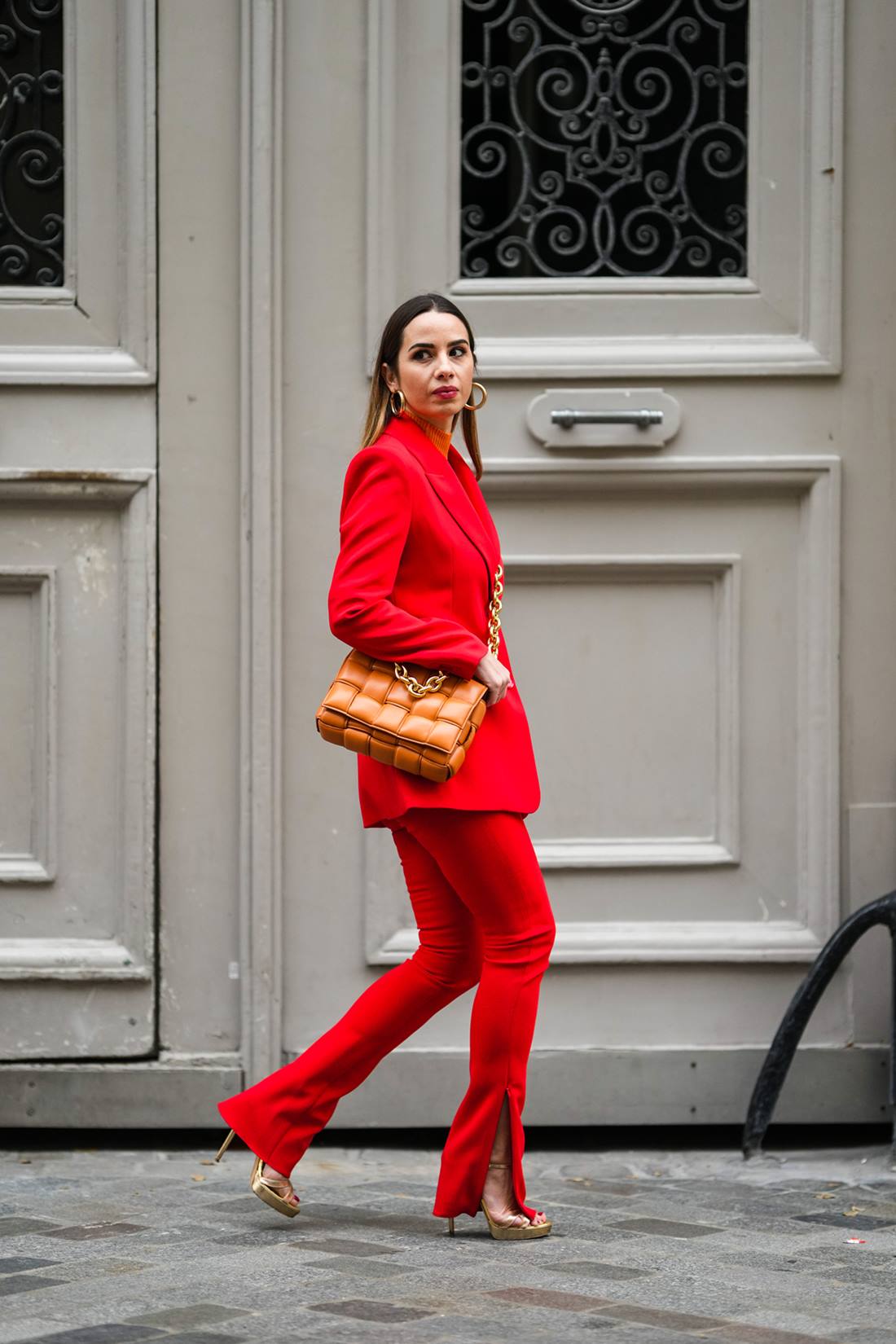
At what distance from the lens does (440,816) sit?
10.9ft

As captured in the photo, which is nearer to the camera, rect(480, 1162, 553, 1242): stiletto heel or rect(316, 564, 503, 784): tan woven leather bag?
rect(316, 564, 503, 784): tan woven leather bag

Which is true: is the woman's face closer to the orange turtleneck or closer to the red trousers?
the orange turtleneck

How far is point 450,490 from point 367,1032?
1.00m

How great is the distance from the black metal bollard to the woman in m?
0.87

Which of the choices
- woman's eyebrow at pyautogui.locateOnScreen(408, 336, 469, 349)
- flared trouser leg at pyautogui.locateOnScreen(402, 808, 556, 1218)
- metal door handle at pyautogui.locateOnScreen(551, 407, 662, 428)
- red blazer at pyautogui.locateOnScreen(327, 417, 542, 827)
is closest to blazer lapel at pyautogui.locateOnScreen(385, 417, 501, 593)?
red blazer at pyautogui.locateOnScreen(327, 417, 542, 827)

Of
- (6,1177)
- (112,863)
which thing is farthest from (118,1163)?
(112,863)

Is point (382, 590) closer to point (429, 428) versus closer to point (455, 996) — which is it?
point (429, 428)

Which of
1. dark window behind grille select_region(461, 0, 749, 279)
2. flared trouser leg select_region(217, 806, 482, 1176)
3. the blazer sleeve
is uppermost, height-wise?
dark window behind grille select_region(461, 0, 749, 279)

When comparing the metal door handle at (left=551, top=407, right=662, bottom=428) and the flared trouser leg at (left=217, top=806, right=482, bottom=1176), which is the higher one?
the metal door handle at (left=551, top=407, right=662, bottom=428)

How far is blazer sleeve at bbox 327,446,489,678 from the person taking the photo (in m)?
3.25

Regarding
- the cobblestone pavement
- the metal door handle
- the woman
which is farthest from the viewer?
the metal door handle

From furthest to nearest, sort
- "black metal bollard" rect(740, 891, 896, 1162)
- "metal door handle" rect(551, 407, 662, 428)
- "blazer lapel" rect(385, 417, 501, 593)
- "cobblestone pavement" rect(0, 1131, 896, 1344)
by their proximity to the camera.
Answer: "metal door handle" rect(551, 407, 662, 428), "black metal bollard" rect(740, 891, 896, 1162), "blazer lapel" rect(385, 417, 501, 593), "cobblestone pavement" rect(0, 1131, 896, 1344)

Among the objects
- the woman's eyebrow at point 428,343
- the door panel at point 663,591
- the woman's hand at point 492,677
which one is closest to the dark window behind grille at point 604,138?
the door panel at point 663,591

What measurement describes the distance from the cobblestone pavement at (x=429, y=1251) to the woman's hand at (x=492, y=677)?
967 mm
